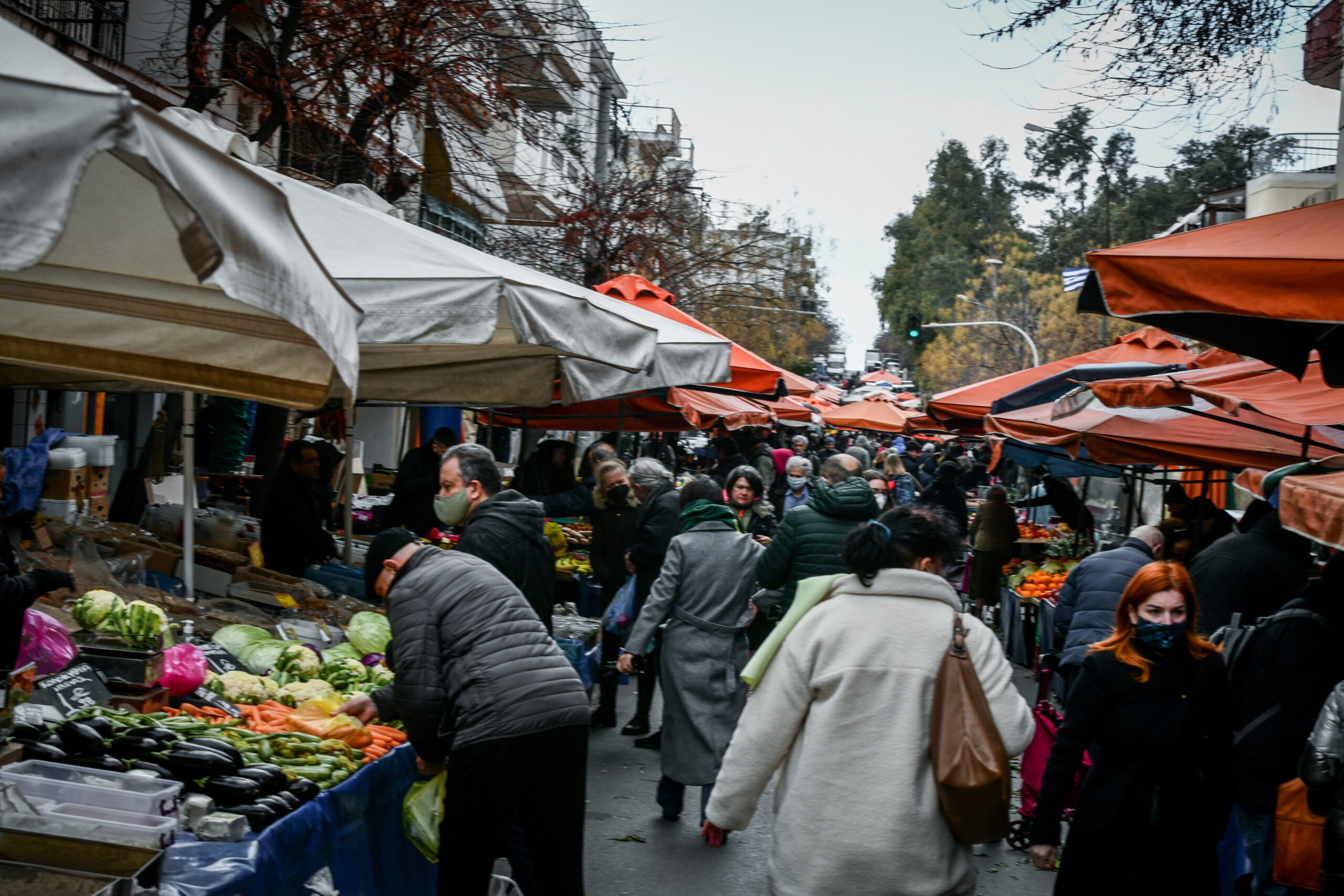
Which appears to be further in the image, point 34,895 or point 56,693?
point 56,693

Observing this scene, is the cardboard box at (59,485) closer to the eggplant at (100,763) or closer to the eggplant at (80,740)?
the eggplant at (80,740)

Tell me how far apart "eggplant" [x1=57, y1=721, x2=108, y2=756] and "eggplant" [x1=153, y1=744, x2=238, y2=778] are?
0.20m

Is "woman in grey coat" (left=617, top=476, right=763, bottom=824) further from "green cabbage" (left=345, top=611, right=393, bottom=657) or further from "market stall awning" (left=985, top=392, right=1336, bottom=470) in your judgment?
"market stall awning" (left=985, top=392, right=1336, bottom=470)

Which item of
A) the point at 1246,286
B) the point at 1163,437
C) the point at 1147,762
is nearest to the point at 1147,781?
the point at 1147,762

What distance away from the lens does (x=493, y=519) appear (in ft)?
17.6

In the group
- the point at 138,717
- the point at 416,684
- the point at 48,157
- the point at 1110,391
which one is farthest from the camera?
the point at 1110,391

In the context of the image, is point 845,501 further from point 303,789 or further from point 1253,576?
point 303,789

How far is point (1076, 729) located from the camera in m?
4.21

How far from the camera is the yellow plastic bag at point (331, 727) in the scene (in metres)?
4.84

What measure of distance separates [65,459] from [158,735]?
→ 587 cm

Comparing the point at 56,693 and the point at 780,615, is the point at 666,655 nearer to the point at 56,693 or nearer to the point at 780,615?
the point at 780,615

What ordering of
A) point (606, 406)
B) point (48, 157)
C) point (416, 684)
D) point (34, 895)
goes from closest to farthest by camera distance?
point (48, 157), point (34, 895), point (416, 684), point (606, 406)

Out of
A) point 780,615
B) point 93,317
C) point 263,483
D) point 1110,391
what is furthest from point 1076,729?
point 263,483

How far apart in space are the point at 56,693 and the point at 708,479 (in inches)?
146
